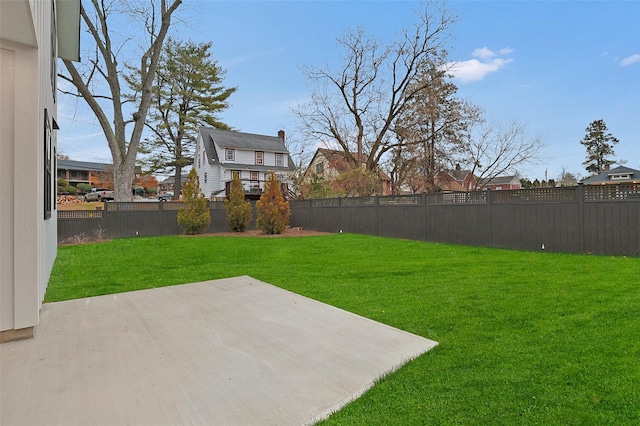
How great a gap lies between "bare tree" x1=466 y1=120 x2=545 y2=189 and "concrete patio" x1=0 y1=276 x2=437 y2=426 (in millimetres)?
16927

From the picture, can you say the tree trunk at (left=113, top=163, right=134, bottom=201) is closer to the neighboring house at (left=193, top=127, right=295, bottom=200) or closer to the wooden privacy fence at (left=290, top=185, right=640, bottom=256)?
the wooden privacy fence at (left=290, top=185, right=640, bottom=256)

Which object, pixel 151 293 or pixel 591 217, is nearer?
pixel 151 293

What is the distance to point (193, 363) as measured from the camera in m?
2.41

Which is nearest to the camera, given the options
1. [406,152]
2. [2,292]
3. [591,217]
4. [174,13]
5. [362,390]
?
[362,390]

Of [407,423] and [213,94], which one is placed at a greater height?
[213,94]

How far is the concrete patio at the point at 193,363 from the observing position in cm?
186

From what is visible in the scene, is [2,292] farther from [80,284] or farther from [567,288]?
[567,288]

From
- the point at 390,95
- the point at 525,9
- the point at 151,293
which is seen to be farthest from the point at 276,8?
the point at 151,293

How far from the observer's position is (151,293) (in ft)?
14.4

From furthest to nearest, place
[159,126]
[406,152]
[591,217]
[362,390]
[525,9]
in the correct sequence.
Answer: [159,126] → [406,152] → [525,9] → [591,217] → [362,390]

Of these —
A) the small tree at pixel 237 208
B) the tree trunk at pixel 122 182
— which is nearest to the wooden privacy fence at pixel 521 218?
the small tree at pixel 237 208

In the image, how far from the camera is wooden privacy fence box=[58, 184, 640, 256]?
21.8 feet

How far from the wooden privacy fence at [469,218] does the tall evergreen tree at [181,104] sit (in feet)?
44.4

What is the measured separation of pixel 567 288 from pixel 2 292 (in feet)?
18.3
